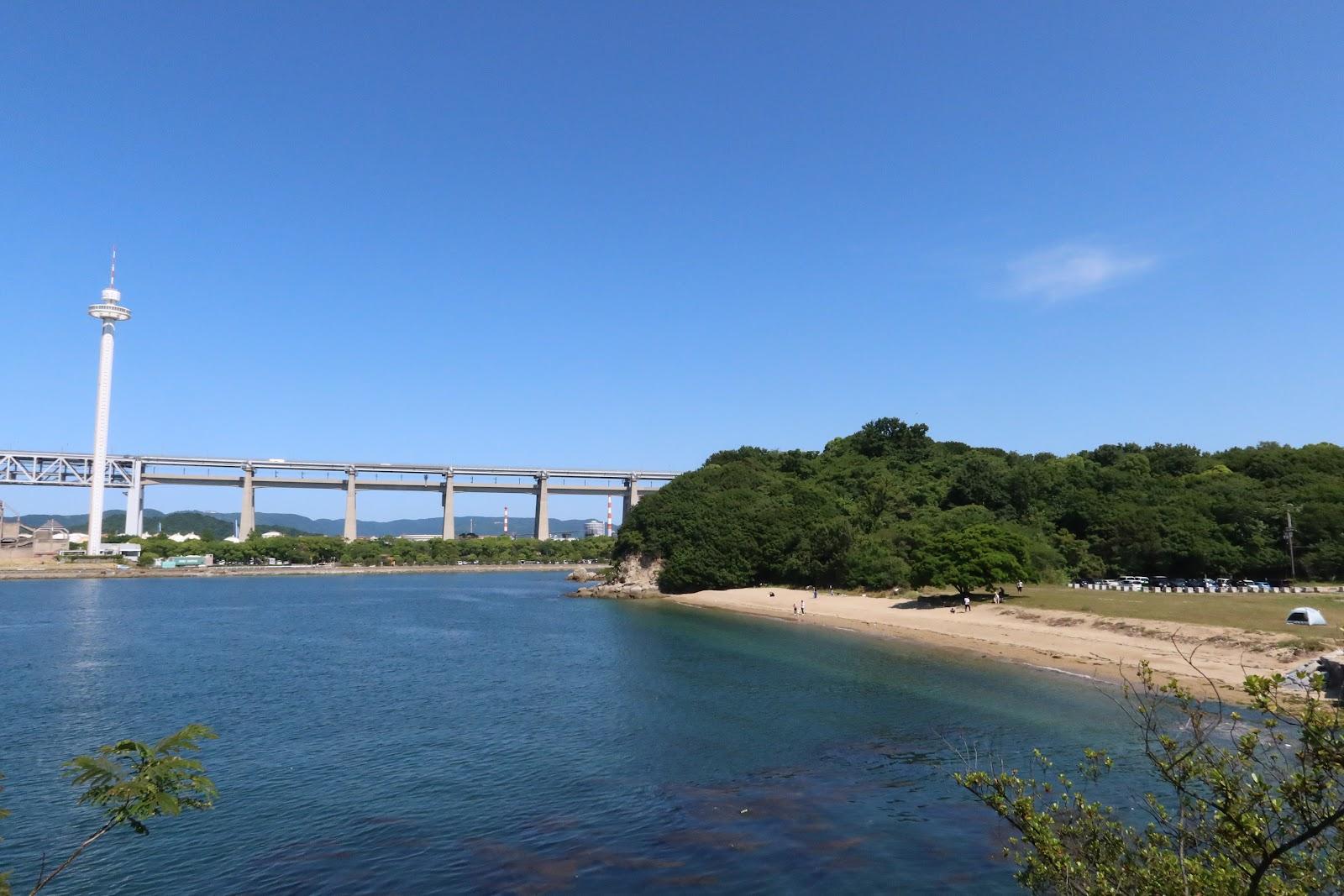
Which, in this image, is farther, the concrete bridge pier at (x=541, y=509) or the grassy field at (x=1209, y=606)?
the concrete bridge pier at (x=541, y=509)

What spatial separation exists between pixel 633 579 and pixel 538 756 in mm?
70937

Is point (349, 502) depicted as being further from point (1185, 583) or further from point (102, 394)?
point (1185, 583)

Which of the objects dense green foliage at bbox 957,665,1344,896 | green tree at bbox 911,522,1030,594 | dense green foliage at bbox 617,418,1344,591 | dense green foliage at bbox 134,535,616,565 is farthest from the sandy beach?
dense green foliage at bbox 134,535,616,565

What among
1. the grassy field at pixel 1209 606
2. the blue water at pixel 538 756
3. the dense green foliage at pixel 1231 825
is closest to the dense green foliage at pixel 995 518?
the grassy field at pixel 1209 606

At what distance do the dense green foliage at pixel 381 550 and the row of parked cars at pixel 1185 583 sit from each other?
9720 centimetres

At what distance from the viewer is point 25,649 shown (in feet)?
153

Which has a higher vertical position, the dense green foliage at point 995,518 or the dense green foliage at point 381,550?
the dense green foliage at point 995,518

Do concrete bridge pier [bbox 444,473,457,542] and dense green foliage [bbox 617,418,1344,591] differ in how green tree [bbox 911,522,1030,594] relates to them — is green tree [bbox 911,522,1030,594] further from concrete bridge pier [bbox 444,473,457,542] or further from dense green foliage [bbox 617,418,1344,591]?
concrete bridge pier [bbox 444,473,457,542]

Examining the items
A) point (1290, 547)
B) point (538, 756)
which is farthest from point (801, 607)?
point (538, 756)

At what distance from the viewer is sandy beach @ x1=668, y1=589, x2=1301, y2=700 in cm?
3177

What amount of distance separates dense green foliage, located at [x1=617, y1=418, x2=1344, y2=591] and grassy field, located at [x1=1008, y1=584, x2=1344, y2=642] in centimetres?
426

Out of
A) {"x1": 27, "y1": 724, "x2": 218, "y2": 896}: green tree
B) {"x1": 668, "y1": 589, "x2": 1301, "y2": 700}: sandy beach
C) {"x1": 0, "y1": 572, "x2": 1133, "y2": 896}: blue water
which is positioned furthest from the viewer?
{"x1": 668, "y1": 589, "x2": 1301, "y2": 700}: sandy beach

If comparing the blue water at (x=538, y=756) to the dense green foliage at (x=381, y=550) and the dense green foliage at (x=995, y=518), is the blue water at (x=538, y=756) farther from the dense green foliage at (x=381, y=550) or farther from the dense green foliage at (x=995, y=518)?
the dense green foliage at (x=381, y=550)

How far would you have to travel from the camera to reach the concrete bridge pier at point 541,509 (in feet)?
602
